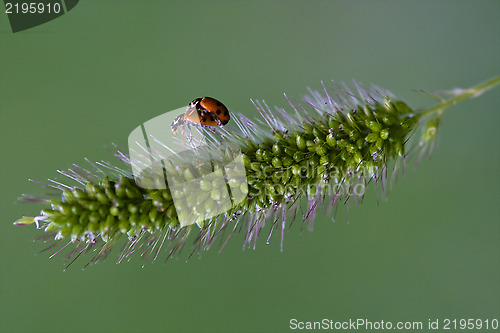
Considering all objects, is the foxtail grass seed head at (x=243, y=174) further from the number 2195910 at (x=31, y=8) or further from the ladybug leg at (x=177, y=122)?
the number 2195910 at (x=31, y=8)

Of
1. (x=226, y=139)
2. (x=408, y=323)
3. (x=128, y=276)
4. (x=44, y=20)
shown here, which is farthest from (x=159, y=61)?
(x=408, y=323)

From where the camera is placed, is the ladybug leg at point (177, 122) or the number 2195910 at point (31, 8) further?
the number 2195910 at point (31, 8)

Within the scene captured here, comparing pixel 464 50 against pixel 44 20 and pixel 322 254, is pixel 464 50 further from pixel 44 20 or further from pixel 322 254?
pixel 44 20

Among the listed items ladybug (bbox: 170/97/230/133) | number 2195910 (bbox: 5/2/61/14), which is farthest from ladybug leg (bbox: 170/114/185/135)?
number 2195910 (bbox: 5/2/61/14)

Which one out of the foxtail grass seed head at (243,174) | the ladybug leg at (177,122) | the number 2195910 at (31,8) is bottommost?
the foxtail grass seed head at (243,174)

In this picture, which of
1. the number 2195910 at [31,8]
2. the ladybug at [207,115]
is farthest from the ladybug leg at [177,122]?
the number 2195910 at [31,8]

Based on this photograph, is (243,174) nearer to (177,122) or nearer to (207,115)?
(207,115)

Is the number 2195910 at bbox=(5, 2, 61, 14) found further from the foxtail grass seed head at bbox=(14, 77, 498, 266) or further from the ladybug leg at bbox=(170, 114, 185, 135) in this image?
the foxtail grass seed head at bbox=(14, 77, 498, 266)
